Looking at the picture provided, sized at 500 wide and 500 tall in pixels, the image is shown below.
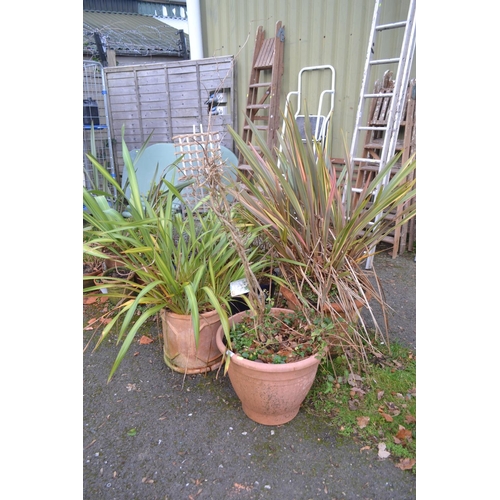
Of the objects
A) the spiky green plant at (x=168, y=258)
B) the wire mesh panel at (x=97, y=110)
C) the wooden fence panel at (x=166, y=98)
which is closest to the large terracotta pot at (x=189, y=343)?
the spiky green plant at (x=168, y=258)

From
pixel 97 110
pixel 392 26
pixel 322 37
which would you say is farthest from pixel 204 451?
pixel 97 110

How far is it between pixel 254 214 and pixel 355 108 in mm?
2342

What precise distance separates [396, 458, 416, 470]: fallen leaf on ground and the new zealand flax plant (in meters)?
0.40

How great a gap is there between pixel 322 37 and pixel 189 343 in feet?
10.5

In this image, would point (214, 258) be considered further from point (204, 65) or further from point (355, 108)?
point (204, 65)

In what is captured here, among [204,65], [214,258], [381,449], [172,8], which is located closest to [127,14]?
[172,8]

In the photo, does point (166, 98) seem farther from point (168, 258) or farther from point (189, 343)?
point (189, 343)

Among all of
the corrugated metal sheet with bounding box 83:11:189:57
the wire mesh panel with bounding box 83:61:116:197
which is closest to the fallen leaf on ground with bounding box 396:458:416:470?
the wire mesh panel with bounding box 83:61:116:197

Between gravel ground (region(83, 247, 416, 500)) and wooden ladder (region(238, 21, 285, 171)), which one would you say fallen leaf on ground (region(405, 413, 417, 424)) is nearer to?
gravel ground (region(83, 247, 416, 500))

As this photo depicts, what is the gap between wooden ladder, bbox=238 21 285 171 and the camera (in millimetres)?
3791

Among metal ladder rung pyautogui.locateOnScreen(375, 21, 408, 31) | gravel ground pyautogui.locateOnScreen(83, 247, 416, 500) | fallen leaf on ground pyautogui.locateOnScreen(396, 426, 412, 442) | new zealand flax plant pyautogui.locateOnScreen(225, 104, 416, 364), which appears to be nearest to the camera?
gravel ground pyautogui.locateOnScreen(83, 247, 416, 500)

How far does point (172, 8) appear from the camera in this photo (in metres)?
14.7

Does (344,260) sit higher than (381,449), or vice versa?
(344,260)

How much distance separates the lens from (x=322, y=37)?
3533 millimetres
